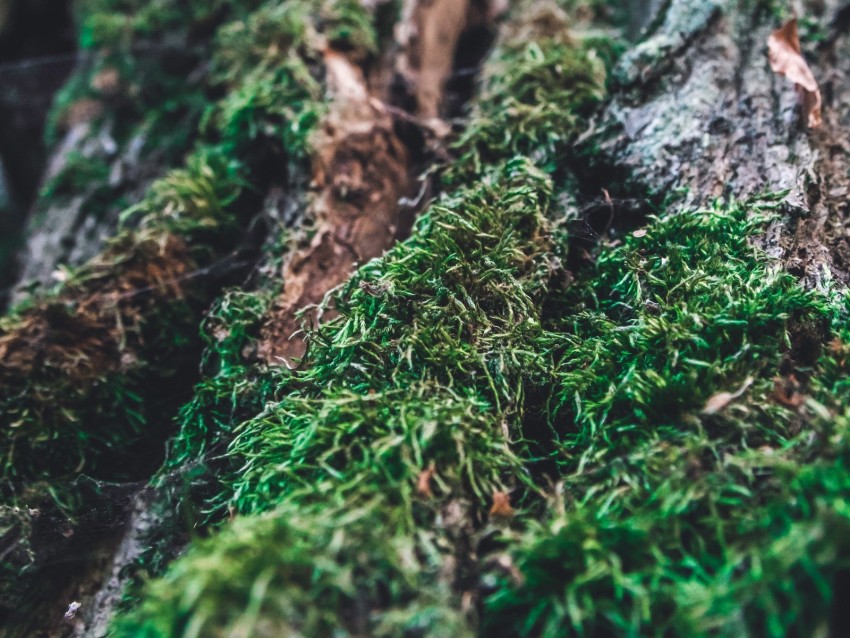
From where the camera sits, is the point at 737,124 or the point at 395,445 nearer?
the point at 395,445

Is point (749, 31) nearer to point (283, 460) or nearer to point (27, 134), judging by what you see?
point (283, 460)

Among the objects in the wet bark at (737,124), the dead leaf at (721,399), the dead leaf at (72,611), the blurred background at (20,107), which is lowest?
the dead leaf at (72,611)

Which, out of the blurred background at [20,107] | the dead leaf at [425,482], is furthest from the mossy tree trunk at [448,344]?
the blurred background at [20,107]

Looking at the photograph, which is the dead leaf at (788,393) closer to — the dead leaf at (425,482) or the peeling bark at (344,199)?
the dead leaf at (425,482)

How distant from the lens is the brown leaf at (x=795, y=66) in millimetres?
2609

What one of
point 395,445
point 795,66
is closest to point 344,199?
point 395,445

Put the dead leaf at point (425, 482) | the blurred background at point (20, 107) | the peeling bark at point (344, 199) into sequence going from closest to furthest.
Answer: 1. the dead leaf at point (425, 482)
2. the peeling bark at point (344, 199)
3. the blurred background at point (20, 107)

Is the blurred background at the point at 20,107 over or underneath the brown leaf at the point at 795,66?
over

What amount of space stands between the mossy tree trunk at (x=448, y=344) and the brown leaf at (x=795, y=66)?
0.28ft

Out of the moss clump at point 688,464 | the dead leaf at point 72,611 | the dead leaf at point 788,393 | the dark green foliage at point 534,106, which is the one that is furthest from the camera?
the dark green foliage at point 534,106

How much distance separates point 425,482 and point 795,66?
256 centimetres

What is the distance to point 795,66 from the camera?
272 cm

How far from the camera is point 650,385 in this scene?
1.82 metres

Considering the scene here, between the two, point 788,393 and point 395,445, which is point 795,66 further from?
point 395,445
